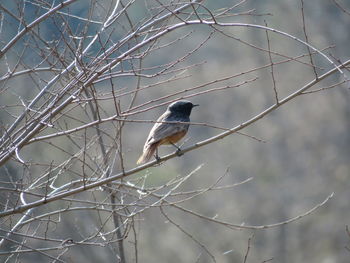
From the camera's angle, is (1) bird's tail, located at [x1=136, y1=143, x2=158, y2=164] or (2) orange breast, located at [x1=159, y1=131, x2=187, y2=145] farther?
(2) orange breast, located at [x1=159, y1=131, x2=187, y2=145]

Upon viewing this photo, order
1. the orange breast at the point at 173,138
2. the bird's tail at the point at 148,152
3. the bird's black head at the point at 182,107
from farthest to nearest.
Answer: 1. the bird's black head at the point at 182,107
2. the orange breast at the point at 173,138
3. the bird's tail at the point at 148,152

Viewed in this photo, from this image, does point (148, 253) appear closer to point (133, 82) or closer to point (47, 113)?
point (133, 82)

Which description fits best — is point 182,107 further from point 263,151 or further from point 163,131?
point 263,151

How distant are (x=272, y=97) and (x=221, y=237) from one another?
542 cm

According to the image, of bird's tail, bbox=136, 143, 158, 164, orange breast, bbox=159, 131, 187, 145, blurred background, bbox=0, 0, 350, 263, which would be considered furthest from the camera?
blurred background, bbox=0, 0, 350, 263

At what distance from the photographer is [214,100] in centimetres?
2402

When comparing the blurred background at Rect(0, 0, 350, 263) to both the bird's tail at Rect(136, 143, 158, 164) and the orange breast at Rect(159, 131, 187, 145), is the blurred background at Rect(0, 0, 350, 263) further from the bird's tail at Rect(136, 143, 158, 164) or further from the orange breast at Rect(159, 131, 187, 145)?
the bird's tail at Rect(136, 143, 158, 164)

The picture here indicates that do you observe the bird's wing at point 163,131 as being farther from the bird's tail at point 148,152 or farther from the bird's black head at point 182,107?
the bird's black head at point 182,107

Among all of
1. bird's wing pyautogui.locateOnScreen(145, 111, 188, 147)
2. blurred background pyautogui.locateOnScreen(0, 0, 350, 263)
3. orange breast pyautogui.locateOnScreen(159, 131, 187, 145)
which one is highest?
bird's wing pyautogui.locateOnScreen(145, 111, 188, 147)

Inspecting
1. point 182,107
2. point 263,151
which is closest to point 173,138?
point 182,107


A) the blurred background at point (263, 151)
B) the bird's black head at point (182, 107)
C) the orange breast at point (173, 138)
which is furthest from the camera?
the blurred background at point (263, 151)

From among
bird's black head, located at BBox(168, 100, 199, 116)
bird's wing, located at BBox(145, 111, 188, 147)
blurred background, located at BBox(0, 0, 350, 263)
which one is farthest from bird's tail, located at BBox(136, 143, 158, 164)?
blurred background, located at BBox(0, 0, 350, 263)

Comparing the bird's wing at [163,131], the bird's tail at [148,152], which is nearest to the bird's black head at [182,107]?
the bird's wing at [163,131]

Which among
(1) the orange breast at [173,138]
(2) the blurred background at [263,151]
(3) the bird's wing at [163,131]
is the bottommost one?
(2) the blurred background at [263,151]
